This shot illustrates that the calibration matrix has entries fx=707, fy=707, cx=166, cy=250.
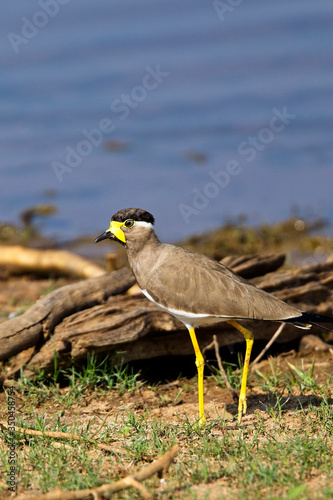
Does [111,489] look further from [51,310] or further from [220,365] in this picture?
Answer: [51,310]

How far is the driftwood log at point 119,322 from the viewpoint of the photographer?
18.8 ft

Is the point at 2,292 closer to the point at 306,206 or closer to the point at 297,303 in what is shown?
the point at 297,303

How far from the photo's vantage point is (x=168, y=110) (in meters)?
14.6

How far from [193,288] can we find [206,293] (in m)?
0.10

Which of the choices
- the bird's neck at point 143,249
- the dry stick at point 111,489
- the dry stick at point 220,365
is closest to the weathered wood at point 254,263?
the dry stick at point 220,365

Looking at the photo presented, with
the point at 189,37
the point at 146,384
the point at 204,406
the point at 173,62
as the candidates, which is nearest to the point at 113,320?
the point at 146,384

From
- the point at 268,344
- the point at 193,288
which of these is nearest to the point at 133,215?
the point at 193,288

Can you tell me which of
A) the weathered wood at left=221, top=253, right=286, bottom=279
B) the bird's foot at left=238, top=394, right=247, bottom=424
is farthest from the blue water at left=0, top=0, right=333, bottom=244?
the bird's foot at left=238, top=394, right=247, bottom=424

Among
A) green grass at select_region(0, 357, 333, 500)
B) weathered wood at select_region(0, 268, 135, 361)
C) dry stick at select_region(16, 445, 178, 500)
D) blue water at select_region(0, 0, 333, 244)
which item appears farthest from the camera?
blue water at select_region(0, 0, 333, 244)

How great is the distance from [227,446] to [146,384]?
61.9 inches

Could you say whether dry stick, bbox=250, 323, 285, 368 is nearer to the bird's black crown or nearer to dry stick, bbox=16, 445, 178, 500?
the bird's black crown

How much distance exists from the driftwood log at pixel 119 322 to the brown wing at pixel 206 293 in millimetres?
836

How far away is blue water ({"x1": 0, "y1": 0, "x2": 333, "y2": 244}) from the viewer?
1175 centimetres

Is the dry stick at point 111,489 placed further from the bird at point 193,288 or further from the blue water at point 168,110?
the blue water at point 168,110
